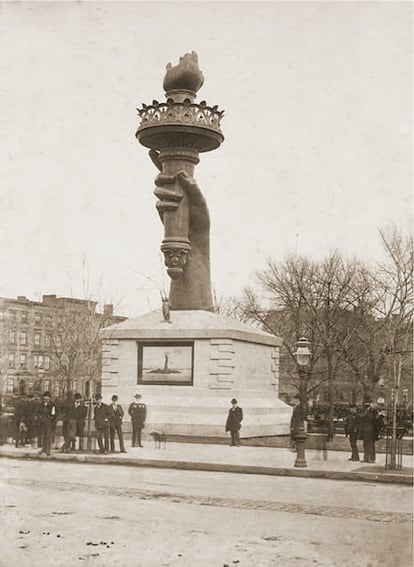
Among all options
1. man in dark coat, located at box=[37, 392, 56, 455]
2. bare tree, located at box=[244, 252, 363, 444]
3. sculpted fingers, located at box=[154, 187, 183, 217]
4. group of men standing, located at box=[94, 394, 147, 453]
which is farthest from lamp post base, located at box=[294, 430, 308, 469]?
bare tree, located at box=[244, 252, 363, 444]

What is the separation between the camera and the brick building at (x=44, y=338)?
A: 5262cm

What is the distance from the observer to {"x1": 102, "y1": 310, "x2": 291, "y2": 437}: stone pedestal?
86.7 ft

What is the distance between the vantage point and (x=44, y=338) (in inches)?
3388

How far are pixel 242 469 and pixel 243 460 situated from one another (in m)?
1.30

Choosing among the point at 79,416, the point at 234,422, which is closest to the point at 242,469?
the point at 234,422

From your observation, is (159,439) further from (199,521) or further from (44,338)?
(44,338)

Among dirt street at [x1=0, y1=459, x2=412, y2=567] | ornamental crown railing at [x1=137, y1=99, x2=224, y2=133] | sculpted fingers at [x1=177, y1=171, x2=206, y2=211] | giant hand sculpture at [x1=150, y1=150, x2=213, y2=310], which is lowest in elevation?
dirt street at [x1=0, y1=459, x2=412, y2=567]

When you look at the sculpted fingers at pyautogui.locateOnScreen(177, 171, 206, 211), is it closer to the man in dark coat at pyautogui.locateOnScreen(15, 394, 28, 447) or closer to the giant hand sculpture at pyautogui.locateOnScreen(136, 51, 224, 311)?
the giant hand sculpture at pyautogui.locateOnScreen(136, 51, 224, 311)

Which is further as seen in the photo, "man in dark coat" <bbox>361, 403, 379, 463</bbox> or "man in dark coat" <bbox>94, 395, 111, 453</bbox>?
"man in dark coat" <bbox>94, 395, 111, 453</bbox>

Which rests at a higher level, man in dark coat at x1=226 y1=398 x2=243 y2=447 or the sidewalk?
man in dark coat at x1=226 y1=398 x2=243 y2=447

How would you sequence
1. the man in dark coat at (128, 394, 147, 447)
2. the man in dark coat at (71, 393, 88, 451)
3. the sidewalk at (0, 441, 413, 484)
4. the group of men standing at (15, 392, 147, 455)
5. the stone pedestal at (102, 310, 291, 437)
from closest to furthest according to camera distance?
the sidewalk at (0, 441, 413, 484)
the group of men standing at (15, 392, 147, 455)
the man in dark coat at (71, 393, 88, 451)
the man in dark coat at (128, 394, 147, 447)
the stone pedestal at (102, 310, 291, 437)

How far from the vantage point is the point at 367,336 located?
4412 cm

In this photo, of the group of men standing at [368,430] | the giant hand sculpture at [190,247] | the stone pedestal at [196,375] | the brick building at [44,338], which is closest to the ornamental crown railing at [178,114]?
the giant hand sculpture at [190,247]

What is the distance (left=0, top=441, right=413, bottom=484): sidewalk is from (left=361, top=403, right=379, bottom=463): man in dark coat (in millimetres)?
326
